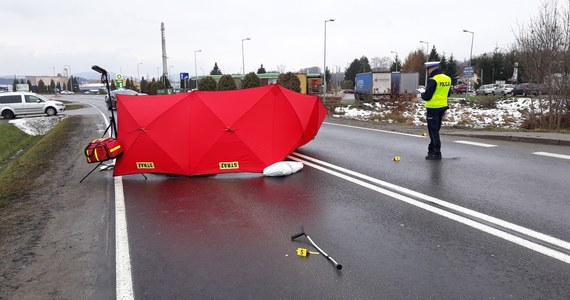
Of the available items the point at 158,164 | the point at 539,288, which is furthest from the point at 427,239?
the point at 158,164

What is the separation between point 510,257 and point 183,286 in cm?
310

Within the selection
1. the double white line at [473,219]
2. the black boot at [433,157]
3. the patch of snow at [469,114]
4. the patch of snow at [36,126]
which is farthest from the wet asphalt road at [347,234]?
the patch of snow at [36,126]

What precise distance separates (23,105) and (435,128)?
91.2ft

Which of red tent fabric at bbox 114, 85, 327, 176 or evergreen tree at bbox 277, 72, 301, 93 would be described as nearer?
red tent fabric at bbox 114, 85, 327, 176

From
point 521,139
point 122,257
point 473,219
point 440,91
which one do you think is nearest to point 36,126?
point 440,91

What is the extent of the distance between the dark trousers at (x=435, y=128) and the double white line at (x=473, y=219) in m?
2.32

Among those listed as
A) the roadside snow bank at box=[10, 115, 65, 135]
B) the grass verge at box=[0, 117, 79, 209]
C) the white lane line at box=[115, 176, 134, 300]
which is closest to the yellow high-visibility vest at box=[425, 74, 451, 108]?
the white lane line at box=[115, 176, 134, 300]

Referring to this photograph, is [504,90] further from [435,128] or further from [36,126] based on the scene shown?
[36,126]

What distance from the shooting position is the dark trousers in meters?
9.25

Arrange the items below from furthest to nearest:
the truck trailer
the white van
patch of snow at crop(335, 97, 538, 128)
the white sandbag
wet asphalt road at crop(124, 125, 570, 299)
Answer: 1. the truck trailer
2. the white van
3. patch of snow at crop(335, 97, 538, 128)
4. the white sandbag
5. wet asphalt road at crop(124, 125, 570, 299)

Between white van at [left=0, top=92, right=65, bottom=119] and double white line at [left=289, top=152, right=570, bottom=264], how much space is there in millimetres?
27036

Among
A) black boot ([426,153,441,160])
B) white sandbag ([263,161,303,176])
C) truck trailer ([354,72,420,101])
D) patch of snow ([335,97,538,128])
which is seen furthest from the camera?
truck trailer ([354,72,420,101])

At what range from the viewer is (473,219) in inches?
204

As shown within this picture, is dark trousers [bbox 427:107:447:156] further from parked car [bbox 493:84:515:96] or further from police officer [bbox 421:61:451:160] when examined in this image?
parked car [bbox 493:84:515:96]
